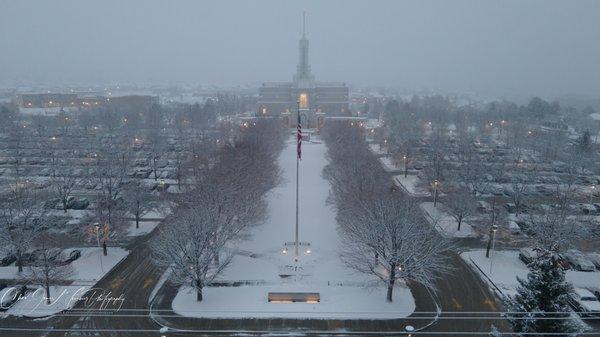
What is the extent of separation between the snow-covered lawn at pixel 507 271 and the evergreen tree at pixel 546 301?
5548 millimetres

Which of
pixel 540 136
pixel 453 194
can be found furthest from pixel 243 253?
pixel 540 136

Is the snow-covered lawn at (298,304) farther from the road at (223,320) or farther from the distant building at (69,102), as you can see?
the distant building at (69,102)

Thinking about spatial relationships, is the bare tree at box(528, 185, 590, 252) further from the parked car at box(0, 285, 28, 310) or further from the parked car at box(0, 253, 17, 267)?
the parked car at box(0, 253, 17, 267)

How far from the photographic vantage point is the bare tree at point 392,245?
53.4 feet

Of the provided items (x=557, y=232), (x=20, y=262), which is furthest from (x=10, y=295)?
(x=557, y=232)

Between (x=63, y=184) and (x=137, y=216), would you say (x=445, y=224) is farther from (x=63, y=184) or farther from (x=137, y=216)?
(x=63, y=184)

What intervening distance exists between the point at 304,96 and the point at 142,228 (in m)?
61.2

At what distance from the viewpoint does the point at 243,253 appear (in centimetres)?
2097

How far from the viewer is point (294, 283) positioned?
17.9 meters

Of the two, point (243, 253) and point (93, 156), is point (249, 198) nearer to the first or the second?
point (243, 253)

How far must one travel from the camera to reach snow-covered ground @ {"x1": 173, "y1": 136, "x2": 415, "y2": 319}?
15906mm

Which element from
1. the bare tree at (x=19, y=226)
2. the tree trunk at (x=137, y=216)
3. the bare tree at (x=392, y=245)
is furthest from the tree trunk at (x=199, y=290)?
the tree trunk at (x=137, y=216)

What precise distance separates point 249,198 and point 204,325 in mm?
8694

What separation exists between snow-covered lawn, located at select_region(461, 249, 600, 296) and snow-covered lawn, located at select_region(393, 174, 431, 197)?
9995 millimetres
